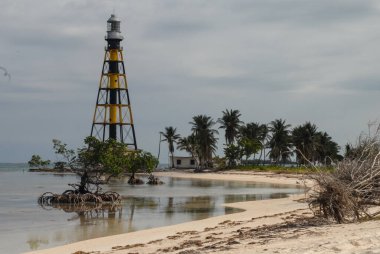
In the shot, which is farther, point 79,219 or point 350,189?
point 79,219

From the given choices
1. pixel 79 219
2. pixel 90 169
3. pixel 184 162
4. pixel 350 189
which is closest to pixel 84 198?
pixel 90 169

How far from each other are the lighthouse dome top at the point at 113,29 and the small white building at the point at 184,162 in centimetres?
4190

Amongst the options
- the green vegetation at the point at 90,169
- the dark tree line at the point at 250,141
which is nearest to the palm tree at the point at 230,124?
the dark tree line at the point at 250,141

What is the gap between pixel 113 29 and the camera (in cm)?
9619

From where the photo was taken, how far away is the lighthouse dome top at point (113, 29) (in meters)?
94.9

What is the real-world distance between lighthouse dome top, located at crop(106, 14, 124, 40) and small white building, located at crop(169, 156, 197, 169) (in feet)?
137

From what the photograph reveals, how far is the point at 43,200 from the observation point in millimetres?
40281

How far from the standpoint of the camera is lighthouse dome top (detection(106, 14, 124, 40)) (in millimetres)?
94875

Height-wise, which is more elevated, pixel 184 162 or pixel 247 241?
pixel 184 162

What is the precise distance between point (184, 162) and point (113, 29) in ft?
144

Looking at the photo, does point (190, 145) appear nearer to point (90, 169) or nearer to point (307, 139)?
point (307, 139)

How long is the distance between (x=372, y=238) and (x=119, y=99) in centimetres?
8264

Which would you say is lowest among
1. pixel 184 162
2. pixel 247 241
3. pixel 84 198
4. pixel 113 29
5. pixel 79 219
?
pixel 79 219

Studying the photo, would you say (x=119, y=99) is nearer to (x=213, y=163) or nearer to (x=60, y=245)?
(x=213, y=163)
